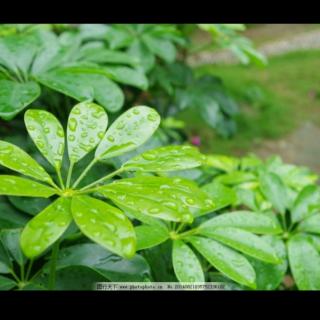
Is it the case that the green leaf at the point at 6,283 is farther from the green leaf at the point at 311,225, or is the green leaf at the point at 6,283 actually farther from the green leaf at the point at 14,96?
the green leaf at the point at 311,225

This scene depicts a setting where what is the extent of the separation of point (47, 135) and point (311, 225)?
535 millimetres

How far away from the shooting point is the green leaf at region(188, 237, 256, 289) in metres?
0.69

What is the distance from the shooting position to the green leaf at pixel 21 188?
524 millimetres

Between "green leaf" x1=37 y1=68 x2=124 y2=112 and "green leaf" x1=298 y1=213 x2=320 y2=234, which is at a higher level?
"green leaf" x1=37 y1=68 x2=124 y2=112

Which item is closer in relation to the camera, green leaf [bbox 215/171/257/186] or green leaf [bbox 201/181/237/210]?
green leaf [bbox 201/181/237/210]

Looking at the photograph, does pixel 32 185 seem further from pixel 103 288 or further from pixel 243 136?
pixel 243 136

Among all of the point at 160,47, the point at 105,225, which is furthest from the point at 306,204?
the point at 160,47

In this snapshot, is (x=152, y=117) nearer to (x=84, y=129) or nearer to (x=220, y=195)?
(x=84, y=129)

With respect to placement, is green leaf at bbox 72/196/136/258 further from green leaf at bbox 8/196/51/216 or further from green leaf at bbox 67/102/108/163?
green leaf at bbox 8/196/51/216

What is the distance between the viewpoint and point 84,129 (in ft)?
2.15

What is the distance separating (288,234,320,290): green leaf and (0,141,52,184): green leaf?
454mm

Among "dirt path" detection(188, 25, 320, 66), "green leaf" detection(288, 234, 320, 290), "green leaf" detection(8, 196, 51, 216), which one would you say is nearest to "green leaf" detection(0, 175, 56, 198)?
"green leaf" detection(8, 196, 51, 216)

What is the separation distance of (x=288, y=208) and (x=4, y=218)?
1.82 ft
